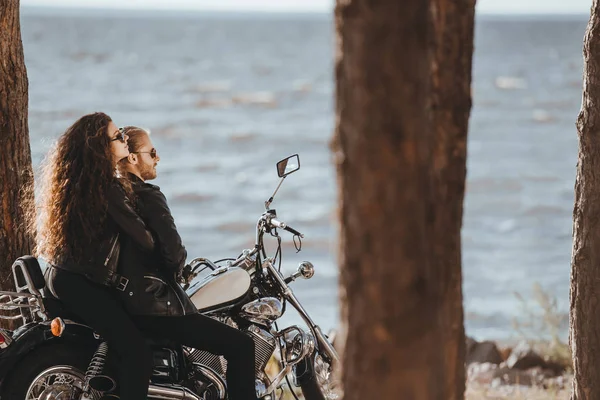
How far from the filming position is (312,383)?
5.25 meters

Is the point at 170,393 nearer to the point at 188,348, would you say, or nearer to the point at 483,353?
the point at 188,348

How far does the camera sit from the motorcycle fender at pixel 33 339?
4.73 m

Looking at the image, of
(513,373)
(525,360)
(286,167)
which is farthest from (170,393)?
(525,360)

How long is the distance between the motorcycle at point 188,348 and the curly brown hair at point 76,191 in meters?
0.30

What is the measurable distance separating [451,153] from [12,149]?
3265mm

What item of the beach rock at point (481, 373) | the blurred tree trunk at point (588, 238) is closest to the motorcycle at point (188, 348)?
the blurred tree trunk at point (588, 238)

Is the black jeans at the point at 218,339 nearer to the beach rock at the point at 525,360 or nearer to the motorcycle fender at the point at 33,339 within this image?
the motorcycle fender at the point at 33,339

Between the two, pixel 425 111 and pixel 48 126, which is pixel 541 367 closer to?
pixel 425 111

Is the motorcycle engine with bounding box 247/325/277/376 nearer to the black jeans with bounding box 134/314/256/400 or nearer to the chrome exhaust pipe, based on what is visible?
the black jeans with bounding box 134/314/256/400

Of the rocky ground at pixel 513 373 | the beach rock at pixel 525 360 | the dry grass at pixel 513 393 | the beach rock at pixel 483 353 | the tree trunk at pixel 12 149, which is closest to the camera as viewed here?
the tree trunk at pixel 12 149

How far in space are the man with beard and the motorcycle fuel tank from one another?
0.20 meters

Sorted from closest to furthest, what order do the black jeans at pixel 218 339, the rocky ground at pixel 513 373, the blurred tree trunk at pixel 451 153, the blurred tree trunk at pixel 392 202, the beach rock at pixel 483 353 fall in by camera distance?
the blurred tree trunk at pixel 392 202 → the blurred tree trunk at pixel 451 153 → the black jeans at pixel 218 339 → the rocky ground at pixel 513 373 → the beach rock at pixel 483 353

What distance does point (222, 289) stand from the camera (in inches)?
197

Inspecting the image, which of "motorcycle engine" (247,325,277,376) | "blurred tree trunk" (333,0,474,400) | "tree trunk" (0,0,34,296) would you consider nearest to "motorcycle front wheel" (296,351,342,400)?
"motorcycle engine" (247,325,277,376)
